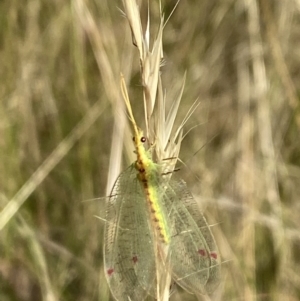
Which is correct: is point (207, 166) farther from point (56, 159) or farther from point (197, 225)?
point (197, 225)

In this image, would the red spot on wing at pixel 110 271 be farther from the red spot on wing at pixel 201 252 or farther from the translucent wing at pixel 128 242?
the red spot on wing at pixel 201 252

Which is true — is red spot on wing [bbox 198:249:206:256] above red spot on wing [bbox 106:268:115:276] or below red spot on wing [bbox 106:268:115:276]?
above

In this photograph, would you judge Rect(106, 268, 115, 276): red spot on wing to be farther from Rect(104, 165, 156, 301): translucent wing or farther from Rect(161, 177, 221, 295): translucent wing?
Rect(161, 177, 221, 295): translucent wing

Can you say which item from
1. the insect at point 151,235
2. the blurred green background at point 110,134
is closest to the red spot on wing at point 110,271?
the insect at point 151,235

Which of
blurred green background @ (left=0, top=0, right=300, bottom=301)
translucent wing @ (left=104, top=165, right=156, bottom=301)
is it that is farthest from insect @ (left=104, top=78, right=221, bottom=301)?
blurred green background @ (left=0, top=0, right=300, bottom=301)

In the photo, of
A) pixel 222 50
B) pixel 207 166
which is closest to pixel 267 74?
pixel 222 50

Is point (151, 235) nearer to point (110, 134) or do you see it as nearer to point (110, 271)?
point (110, 271)

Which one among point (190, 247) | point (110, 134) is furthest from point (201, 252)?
point (110, 134)
